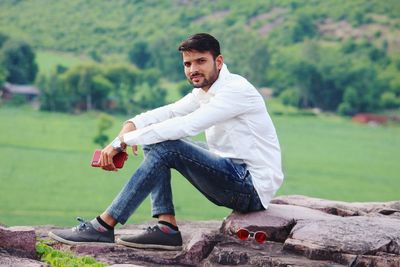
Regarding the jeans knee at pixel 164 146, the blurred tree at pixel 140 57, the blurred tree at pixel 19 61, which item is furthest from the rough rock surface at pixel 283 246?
the blurred tree at pixel 140 57

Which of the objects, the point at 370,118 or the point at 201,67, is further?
the point at 370,118

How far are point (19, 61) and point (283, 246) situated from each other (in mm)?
26698

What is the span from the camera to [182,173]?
14.2 feet

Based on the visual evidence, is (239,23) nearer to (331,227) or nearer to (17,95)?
(17,95)

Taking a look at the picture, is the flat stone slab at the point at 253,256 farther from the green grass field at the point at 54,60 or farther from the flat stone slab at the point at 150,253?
the green grass field at the point at 54,60

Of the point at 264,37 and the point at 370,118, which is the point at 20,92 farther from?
the point at 370,118

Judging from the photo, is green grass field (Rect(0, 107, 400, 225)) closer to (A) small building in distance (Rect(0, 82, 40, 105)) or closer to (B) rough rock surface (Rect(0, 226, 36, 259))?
(A) small building in distance (Rect(0, 82, 40, 105))

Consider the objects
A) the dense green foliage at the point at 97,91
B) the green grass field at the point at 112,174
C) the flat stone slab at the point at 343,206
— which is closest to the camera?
the flat stone slab at the point at 343,206

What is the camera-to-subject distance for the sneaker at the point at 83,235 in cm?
434

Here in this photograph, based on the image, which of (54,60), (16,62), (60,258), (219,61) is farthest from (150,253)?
(54,60)

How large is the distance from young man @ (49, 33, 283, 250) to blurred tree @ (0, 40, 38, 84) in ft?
79.9

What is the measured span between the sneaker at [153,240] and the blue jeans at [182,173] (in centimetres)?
10

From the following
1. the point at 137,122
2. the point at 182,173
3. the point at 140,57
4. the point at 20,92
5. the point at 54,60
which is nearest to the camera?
the point at 182,173

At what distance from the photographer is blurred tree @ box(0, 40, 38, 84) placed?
28.7 metres
